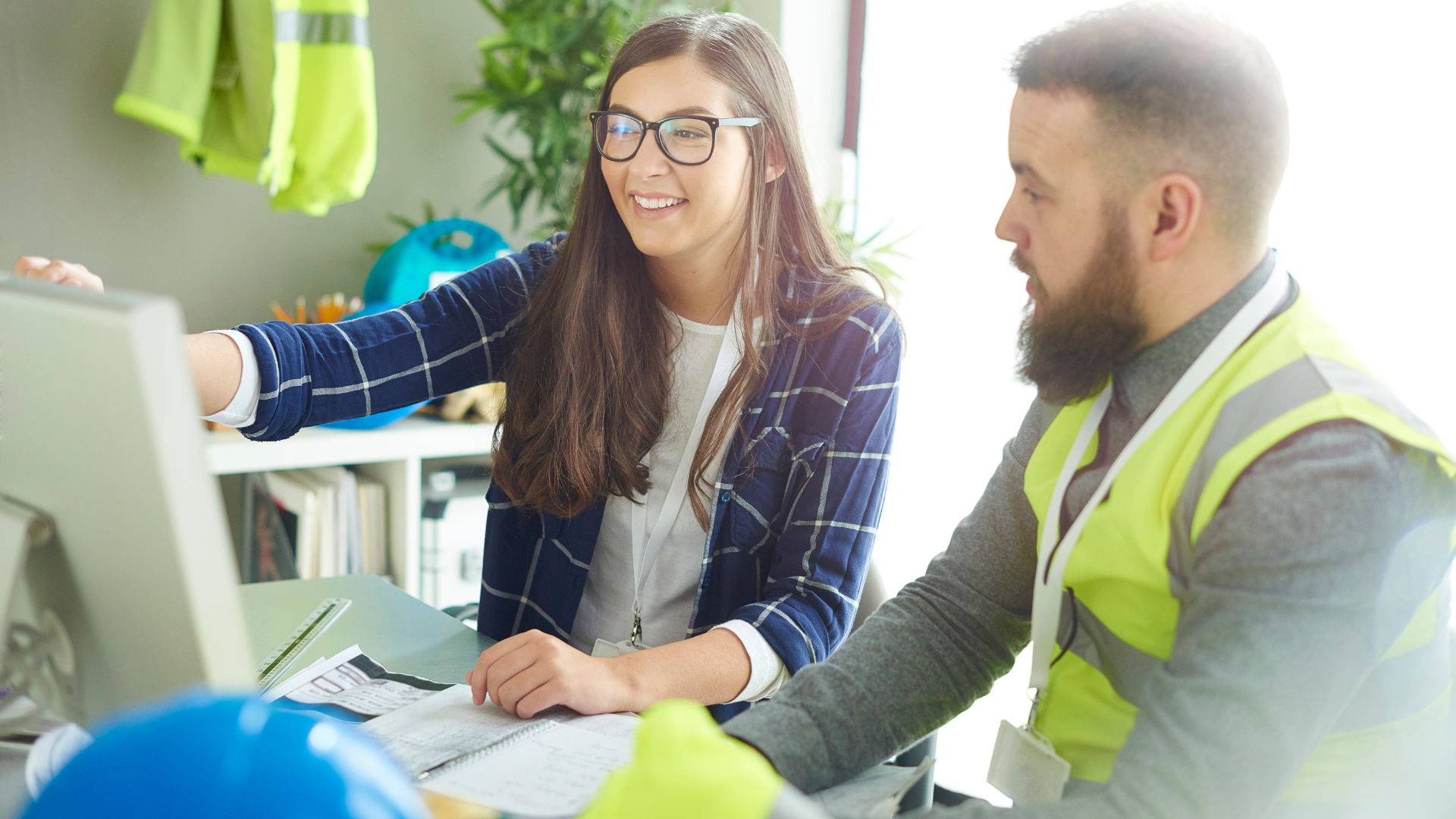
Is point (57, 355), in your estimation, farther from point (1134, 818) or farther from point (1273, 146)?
point (1273, 146)

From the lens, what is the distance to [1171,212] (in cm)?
75

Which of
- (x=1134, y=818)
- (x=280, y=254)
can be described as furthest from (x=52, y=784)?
(x=280, y=254)

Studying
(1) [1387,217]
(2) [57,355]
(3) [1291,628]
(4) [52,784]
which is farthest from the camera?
(1) [1387,217]

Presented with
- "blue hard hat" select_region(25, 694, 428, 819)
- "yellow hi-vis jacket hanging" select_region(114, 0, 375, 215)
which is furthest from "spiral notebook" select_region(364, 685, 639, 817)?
"yellow hi-vis jacket hanging" select_region(114, 0, 375, 215)

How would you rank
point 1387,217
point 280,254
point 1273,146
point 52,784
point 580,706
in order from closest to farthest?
point 52,784, point 1273,146, point 580,706, point 1387,217, point 280,254

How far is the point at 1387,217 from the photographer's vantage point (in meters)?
1.85

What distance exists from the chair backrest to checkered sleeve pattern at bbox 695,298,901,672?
6cm

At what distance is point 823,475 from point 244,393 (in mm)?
692

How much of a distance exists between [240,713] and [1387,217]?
2.07 meters

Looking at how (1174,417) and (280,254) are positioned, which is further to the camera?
(280,254)

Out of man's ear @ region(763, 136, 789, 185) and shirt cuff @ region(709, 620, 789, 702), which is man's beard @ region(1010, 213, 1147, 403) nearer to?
shirt cuff @ region(709, 620, 789, 702)

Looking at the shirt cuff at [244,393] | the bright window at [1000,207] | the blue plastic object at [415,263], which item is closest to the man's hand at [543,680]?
the shirt cuff at [244,393]

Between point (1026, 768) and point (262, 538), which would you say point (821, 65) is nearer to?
point (262, 538)

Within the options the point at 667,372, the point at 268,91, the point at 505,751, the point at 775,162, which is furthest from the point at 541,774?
the point at 268,91
